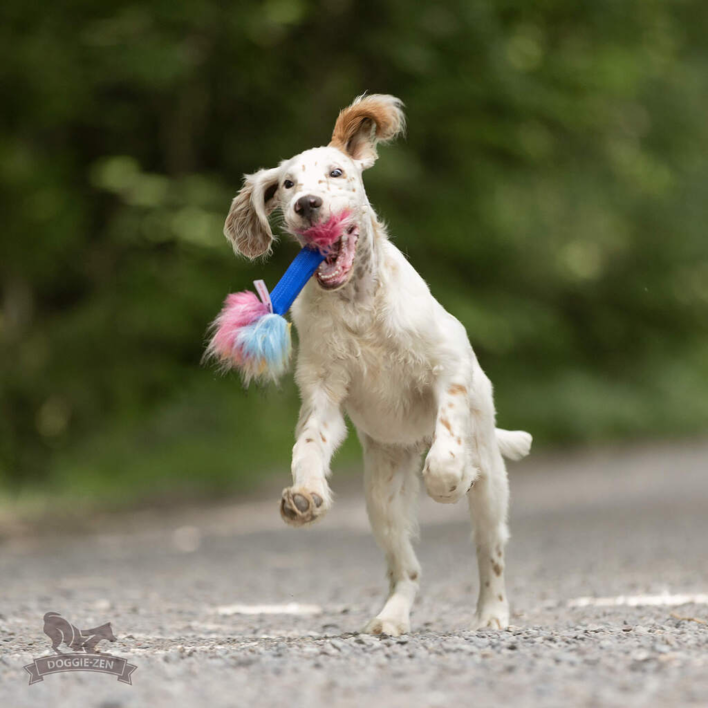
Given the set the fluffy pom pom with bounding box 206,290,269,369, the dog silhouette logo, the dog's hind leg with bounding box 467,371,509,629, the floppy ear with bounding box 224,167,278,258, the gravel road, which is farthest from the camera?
the dog's hind leg with bounding box 467,371,509,629

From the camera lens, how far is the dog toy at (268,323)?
4.97 metres

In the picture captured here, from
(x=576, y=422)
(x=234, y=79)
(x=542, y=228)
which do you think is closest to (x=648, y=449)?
(x=576, y=422)

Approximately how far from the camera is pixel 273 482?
1520cm

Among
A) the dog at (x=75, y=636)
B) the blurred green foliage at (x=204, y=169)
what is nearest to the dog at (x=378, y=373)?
the dog at (x=75, y=636)

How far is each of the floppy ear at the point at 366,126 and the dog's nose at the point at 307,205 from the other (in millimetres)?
537

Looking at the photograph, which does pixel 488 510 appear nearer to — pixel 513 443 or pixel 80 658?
pixel 513 443

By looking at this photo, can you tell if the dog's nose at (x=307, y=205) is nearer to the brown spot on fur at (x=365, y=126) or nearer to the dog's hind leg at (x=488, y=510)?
the brown spot on fur at (x=365, y=126)

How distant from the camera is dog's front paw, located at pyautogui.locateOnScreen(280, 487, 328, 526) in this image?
456 cm

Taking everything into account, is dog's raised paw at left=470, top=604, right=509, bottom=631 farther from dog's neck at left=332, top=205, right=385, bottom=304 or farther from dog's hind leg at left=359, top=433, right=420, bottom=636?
dog's neck at left=332, top=205, right=385, bottom=304

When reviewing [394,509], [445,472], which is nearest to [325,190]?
[445,472]

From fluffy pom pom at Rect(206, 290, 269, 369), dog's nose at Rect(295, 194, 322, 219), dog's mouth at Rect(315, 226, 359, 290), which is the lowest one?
fluffy pom pom at Rect(206, 290, 269, 369)

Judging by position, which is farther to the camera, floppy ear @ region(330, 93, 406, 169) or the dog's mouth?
floppy ear @ region(330, 93, 406, 169)

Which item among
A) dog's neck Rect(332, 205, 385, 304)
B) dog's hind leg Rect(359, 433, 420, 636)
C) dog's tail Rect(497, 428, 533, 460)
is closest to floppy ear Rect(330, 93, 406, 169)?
dog's neck Rect(332, 205, 385, 304)

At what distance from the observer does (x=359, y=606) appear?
6.85 metres
